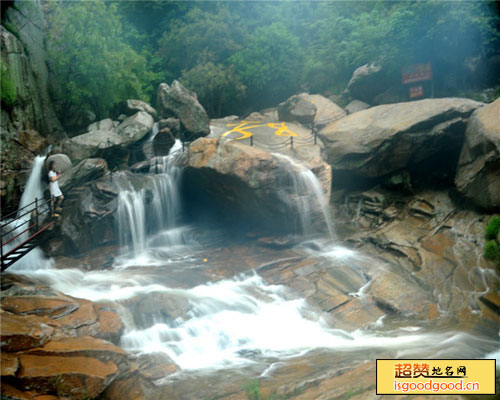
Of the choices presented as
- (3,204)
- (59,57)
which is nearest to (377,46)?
(59,57)

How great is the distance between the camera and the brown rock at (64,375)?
659cm

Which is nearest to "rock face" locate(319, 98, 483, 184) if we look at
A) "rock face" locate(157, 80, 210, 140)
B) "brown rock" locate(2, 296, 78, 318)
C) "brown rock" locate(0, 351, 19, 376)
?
"rock face" locate(157, 80, 210, 140)

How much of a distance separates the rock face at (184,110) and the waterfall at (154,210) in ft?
16.2

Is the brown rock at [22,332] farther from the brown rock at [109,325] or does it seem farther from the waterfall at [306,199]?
the waterfall at [306,199]

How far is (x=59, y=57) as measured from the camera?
2289 centimetres

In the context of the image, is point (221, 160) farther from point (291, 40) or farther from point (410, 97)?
point (291, 40)

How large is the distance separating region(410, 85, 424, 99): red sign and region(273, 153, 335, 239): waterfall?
1270cm

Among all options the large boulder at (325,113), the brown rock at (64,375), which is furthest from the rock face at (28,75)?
the large boulder at (325,113)

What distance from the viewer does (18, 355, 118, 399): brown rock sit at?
659cm

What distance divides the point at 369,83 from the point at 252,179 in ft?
55.4

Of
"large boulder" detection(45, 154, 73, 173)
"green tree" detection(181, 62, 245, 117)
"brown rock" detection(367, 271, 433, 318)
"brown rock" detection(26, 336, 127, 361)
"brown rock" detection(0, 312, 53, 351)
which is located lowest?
"brown rock" detection(367, 271, 433, 318)

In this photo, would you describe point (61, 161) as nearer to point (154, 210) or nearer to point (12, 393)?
point (154, 210)

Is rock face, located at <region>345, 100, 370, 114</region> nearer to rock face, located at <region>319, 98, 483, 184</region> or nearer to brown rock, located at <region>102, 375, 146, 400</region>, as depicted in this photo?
rock face, located at <region>319, 98, 483, 184</region>

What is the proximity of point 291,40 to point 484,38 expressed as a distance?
56.5 feet
